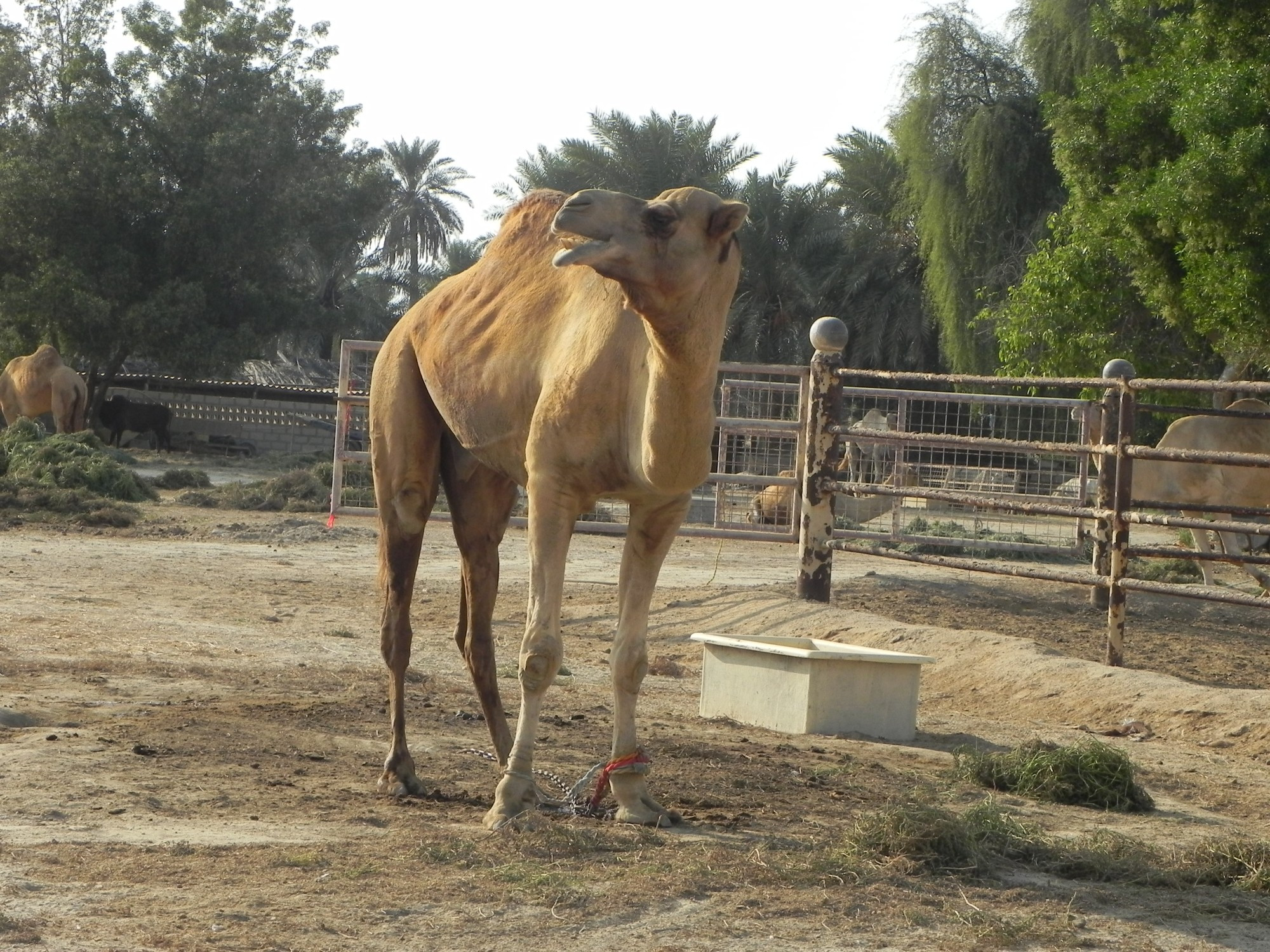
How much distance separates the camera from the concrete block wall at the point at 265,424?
33.6m

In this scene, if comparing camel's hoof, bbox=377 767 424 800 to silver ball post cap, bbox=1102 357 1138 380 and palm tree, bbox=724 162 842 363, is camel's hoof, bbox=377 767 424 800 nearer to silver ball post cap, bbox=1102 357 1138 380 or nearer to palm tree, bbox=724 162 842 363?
silver ball post cap, bbox=1102 357 1138 380

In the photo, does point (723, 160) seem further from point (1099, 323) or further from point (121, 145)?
point (1099, 323)

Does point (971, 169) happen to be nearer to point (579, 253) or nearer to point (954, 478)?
point (954, 478)

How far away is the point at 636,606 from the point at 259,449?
98.4 ft

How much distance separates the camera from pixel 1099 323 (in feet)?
61.7

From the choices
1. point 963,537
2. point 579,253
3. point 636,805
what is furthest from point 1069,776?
point 963,537

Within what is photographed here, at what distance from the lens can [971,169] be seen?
30797 millimetres

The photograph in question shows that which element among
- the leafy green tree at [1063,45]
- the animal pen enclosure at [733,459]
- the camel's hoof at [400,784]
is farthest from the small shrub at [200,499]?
the leafy green tree at [1063,45]

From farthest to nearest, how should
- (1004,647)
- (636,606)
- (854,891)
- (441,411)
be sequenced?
(1004,647) < (441,411) < (636,606) < (854,891)

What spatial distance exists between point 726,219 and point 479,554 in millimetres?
2085

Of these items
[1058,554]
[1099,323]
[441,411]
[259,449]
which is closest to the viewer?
[441,411]

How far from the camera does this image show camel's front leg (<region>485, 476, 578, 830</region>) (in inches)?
184

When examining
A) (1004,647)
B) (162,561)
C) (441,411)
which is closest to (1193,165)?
(1004,647)

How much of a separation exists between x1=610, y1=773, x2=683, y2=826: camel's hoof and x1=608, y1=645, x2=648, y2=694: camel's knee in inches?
11.3
